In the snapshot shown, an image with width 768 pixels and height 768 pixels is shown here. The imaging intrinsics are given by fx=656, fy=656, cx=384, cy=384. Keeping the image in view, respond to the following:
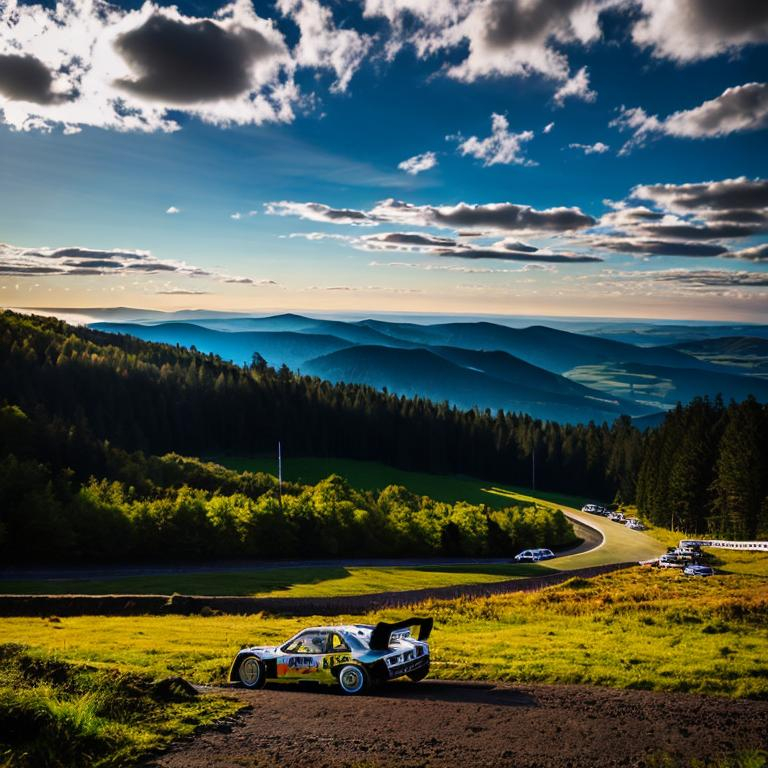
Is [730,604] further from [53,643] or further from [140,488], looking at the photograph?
[140,488]

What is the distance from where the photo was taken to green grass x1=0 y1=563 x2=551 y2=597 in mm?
45188

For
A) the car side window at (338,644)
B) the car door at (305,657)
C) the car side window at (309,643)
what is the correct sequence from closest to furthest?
the car side window at (338,644) → the car door at (305,657) → the car side window at (309,643)

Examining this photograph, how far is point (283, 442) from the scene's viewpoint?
15750cm

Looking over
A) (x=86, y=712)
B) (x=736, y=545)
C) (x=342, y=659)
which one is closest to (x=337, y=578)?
(x=342, y=659)

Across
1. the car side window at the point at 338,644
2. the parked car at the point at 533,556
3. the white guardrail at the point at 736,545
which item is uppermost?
the car side window at the point at 338,644

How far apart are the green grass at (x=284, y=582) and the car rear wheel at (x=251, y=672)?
2859 centimetres

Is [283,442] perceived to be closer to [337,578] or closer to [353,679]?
[337,578]

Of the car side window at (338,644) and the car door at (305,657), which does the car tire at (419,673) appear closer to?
the car side window at (338,644)

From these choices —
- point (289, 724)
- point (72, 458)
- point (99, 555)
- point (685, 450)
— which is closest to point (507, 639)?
point (289, 724)

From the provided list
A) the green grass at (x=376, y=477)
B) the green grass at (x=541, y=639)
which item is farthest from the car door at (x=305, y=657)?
the green grass at (x=376, y=477)

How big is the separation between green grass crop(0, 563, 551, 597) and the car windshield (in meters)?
29.3

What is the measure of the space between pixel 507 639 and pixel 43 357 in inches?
5959

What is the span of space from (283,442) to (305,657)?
14326 cm

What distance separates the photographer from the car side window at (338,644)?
15.8 m
